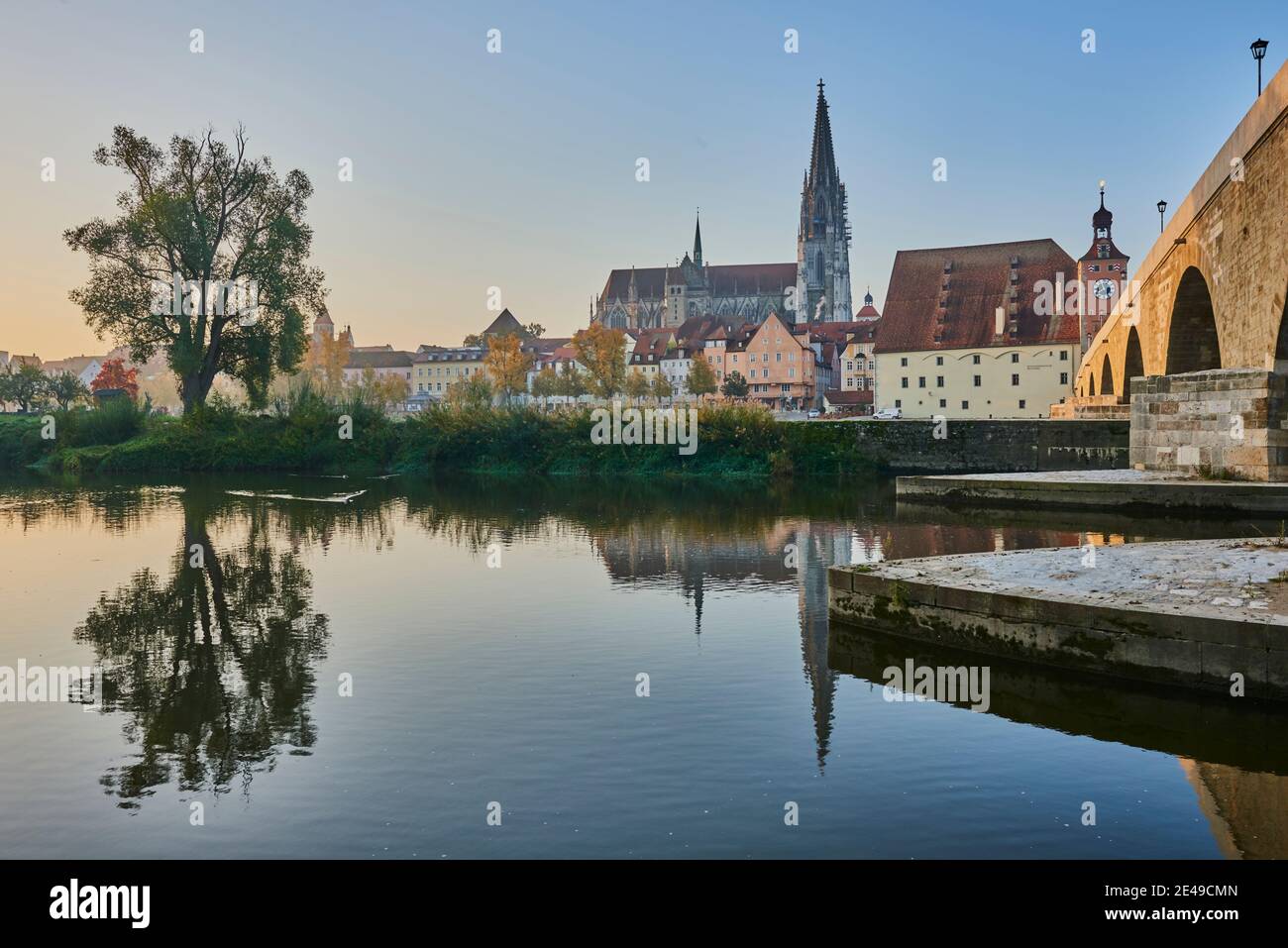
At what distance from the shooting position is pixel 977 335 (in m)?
82.4

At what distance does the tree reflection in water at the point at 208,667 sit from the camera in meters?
8.03

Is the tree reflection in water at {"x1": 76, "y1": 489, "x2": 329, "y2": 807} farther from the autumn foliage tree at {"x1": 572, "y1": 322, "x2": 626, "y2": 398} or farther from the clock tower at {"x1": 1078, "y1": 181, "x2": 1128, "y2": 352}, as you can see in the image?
the autumn foliage tree at {"x1": 572, "y1": 322, "x2": 626, "y2": 398}

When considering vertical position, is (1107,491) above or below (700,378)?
below

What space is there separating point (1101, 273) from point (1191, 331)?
57393 mm

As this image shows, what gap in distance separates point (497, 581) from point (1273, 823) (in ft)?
37.3

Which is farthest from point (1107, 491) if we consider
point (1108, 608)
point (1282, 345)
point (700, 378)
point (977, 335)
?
point (700, 378)

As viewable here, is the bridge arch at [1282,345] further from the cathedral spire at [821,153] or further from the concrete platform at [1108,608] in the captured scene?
the cathedral spire at [821,153]

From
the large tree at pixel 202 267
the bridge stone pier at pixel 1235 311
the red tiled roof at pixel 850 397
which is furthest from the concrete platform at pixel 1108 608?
the red tiled roof at pixel 850 397

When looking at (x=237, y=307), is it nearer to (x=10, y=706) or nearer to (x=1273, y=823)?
(x=10, y=706)

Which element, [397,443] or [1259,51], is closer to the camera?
[1259,51]

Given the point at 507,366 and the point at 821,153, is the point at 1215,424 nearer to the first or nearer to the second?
the point at 507,366

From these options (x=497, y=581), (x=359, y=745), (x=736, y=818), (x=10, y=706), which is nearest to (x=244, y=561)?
(x=497, y=581)
